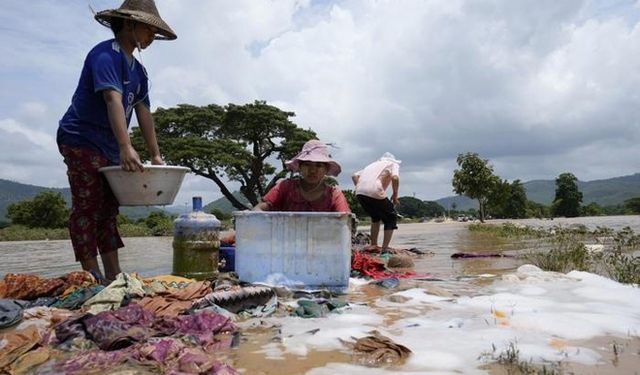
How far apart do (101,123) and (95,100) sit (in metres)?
0.17

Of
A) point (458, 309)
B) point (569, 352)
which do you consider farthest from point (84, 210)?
point (569, 352)

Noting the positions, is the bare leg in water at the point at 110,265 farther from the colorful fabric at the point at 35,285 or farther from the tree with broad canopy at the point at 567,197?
the tree with broad canopy at the point at 567,197

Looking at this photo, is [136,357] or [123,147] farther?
[123,147]

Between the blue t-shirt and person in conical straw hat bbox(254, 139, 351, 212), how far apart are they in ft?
4.55

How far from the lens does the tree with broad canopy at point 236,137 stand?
27.1 m

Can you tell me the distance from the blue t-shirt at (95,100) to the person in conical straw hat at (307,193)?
1387 mm

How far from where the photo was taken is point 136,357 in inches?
88.1

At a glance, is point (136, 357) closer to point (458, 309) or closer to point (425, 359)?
point (425, 359)

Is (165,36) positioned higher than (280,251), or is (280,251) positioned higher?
(165,36)

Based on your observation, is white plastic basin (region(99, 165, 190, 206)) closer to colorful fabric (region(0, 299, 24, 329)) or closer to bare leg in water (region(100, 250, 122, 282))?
bare leg in water (region(100, 250, 122, 282))

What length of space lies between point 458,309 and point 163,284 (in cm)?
199

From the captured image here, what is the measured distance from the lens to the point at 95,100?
384cm

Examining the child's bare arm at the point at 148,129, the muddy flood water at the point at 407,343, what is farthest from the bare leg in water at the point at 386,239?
the child's bare arm at the point at 148,129

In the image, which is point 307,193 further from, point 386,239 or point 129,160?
point 386,239
